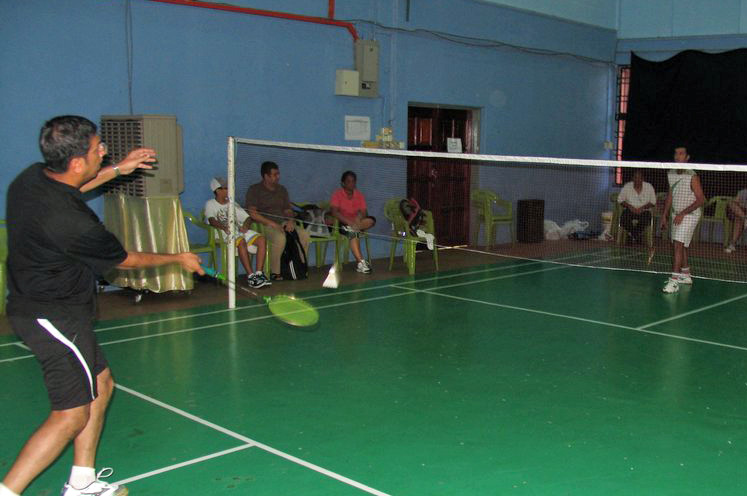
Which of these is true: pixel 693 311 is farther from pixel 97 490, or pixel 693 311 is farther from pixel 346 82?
pixel 97 490

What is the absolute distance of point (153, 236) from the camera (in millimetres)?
8758

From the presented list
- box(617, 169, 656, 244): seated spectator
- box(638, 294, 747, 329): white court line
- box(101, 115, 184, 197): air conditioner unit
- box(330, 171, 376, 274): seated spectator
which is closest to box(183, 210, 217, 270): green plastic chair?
box(101, 115, 184, 197): air conditioner unit

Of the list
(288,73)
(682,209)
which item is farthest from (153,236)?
(682,209)

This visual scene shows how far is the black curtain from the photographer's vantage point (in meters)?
15.6

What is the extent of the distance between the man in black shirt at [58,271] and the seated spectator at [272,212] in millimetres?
6607

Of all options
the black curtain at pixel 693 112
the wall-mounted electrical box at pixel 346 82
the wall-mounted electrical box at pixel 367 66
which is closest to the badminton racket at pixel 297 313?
the wall-mounted electrical box at pixel 346 82

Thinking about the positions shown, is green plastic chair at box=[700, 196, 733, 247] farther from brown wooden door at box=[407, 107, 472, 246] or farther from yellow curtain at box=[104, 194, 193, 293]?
yellow curtain at box=[104, 194, 193, 293]

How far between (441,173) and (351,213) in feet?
10.5

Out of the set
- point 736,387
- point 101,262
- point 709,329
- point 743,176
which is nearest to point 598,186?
point 743,176

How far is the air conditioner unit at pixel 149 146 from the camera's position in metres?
8.77

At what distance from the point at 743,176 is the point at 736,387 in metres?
10.3

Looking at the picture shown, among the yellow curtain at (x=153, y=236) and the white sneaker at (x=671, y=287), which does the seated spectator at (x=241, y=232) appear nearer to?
the yellow curtain at (x=153, y=236)

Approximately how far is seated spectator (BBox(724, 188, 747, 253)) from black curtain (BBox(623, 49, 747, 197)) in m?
0.68

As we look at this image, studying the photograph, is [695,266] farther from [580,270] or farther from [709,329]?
[709,329]
